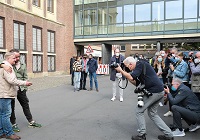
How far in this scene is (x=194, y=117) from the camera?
4.57 metres

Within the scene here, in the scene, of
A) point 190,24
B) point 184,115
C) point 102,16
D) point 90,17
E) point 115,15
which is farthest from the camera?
point 90,17

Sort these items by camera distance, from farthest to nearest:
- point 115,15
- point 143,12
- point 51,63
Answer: point 115,15
point 51,63
point 143,12

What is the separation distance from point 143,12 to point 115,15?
3289mm

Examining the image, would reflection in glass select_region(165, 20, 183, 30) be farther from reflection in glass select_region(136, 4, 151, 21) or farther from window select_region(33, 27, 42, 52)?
window select_region(33, 27, 42, 52)

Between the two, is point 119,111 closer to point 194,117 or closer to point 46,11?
point 194,117

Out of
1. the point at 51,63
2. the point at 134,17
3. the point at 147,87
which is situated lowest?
the point at 147,87

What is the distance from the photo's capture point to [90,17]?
26359 millimetres

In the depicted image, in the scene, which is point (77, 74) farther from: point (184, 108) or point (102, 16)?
point (102, 16)

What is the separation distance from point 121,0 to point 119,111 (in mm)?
19814

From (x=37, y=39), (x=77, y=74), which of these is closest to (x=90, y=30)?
(x=37, y=39)

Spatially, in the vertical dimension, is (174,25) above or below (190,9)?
below

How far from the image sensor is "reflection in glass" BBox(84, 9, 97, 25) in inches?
1019

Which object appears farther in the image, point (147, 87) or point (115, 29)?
point (115, 29)

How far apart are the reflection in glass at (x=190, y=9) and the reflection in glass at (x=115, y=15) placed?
6974mm
